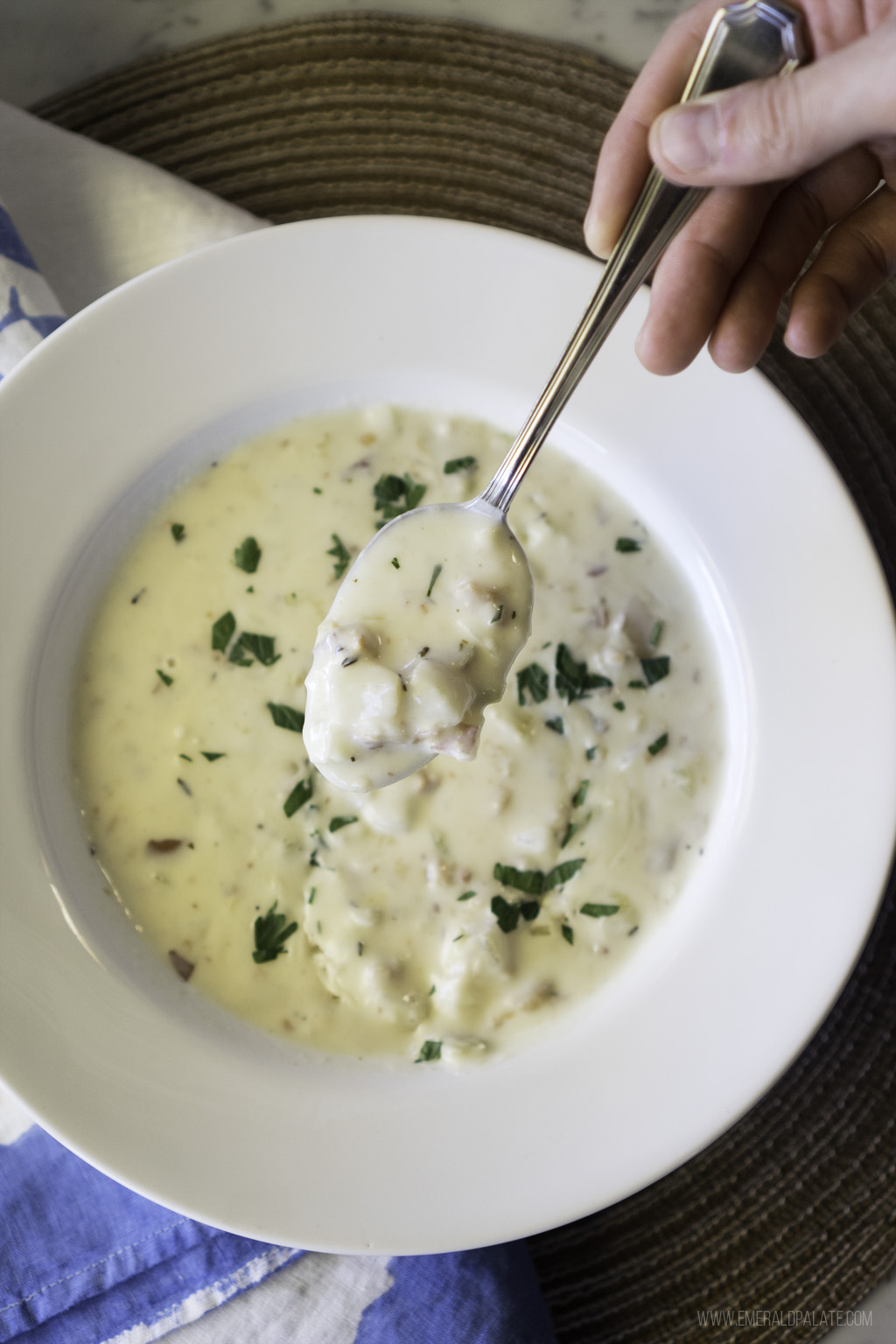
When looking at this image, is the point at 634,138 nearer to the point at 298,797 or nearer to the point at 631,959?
the point at 298,797

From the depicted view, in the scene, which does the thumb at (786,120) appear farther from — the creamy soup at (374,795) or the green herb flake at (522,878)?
the green herb flake at (522,878)

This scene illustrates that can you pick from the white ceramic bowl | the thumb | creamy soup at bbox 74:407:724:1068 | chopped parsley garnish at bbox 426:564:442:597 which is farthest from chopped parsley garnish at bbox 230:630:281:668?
the thumb

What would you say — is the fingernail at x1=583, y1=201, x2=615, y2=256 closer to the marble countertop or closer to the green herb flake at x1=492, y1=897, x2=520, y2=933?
the marble countertop

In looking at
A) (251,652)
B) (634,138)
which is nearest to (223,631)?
(251,652)

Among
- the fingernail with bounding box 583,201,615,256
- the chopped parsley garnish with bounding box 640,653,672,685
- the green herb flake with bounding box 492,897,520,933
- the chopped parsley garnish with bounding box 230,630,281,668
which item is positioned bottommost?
the green herb flake with bounding box 492,897,520,933

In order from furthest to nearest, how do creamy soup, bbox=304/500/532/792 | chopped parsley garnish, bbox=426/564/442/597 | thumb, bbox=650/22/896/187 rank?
chopped parsley garnish, bbox=426/564/442/597, creamy soup, bbox=304/500/532/792, thumb, bbox=650/22/896/187

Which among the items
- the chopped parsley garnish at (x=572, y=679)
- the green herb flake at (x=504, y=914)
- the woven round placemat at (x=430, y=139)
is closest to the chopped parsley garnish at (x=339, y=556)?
the chopped parsley garnish at (x=572, y=679)

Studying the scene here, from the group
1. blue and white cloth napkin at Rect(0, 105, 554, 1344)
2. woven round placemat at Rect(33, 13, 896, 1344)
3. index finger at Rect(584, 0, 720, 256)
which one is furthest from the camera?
woven round placemat at Rect(33, 13, 896, 1344)
